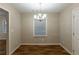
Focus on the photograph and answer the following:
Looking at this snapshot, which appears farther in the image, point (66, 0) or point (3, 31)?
point (3, 31)

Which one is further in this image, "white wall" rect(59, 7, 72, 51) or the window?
the window

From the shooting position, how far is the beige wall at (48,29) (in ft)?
19.8

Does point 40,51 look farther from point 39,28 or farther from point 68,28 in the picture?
point 39,28

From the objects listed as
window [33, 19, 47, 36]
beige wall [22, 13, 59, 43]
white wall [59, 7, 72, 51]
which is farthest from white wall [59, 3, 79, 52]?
window [33, 19, 47, 36]

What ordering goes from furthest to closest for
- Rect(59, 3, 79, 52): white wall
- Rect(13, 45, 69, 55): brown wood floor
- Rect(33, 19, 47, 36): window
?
Rect(33, 19, 47, 36): window < Rect(13, 45, 69, 55): brown wood floor < Rect(59, 3, 79, 52): white wall

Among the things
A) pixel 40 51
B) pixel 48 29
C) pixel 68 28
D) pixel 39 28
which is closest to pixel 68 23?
pixel 68 28

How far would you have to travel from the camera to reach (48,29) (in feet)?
20.3

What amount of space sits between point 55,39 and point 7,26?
295 centimetres

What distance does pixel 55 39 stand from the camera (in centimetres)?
613

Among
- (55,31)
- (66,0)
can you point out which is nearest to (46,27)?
(55,31)

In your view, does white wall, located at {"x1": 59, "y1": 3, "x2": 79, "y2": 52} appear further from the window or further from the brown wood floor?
the window

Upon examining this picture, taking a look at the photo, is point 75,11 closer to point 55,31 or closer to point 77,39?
point 77,39

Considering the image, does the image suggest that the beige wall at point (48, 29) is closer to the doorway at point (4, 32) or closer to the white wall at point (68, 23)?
the white wall at point (68, 23)

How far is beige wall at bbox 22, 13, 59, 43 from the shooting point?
19.8ft
